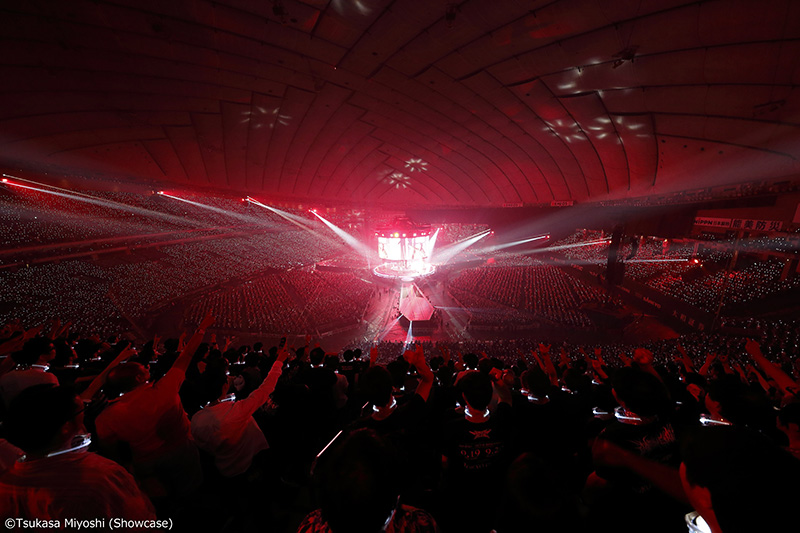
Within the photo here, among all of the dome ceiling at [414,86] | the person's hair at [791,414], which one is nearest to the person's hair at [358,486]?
the person's hair at [791,414]

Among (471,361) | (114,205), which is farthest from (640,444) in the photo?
(114,205)

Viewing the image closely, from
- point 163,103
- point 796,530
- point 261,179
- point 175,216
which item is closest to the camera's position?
point 796,530

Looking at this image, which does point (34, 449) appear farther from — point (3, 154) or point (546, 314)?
point (546, 314)

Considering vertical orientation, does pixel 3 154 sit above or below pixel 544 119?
below

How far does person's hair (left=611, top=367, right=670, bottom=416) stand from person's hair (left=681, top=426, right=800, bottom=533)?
65 centimetres

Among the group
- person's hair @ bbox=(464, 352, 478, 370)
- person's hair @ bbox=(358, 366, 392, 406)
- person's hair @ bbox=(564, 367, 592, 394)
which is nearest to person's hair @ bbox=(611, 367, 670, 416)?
person's hair @ bbox=(358, 366, 392, 406)

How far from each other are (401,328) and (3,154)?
694 inches

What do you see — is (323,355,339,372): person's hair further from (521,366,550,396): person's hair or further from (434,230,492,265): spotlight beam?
(434,230,492,265): spotlight beam

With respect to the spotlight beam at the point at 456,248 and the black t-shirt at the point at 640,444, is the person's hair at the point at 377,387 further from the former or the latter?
the spotlight beam at the point at 456,248

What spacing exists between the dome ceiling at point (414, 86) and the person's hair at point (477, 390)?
6715 millimetres

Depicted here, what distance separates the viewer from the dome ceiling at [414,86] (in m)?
5.64

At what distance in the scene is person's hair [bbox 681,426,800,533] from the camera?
0.90 meters

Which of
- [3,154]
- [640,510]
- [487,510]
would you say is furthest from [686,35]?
[3,154]

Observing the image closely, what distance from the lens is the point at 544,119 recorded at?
984 centimetres
